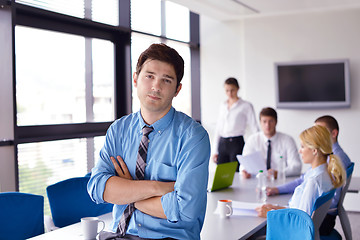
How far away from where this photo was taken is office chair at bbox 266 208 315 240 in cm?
196

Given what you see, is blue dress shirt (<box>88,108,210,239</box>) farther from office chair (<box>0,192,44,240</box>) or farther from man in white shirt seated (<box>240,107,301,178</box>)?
man in white shirt seated (<box>240,107,301,178</box>)

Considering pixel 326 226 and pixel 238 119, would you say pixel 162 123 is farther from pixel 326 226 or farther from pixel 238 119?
pixel 238 119

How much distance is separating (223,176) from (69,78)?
2263 millimetres

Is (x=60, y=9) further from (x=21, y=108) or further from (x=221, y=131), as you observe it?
(x=221, y=131)

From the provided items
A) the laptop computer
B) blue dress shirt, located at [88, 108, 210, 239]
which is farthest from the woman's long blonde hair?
blue dress shirt, located at [88, 108, 210, 239]

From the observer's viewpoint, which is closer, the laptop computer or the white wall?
the laptop computer

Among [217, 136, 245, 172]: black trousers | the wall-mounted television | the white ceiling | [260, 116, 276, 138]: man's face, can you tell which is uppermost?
the white ceiling

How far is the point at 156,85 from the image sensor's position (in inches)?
70.0

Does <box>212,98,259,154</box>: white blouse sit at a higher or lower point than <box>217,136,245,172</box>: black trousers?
higher

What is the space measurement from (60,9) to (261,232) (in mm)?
3122

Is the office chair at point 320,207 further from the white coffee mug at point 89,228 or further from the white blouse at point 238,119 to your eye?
the white blouse at point 238,119

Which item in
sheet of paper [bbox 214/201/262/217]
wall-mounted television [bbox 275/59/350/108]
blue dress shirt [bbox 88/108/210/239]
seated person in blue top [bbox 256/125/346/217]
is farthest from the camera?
wall-mounted television [bbox 275/59/350/108]

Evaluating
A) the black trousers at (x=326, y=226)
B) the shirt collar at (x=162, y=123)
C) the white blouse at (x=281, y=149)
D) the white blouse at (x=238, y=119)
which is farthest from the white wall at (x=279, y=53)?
the shirt collar at (x=162, y=123)

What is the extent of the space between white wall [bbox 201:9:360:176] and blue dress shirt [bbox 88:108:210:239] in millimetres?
5196
